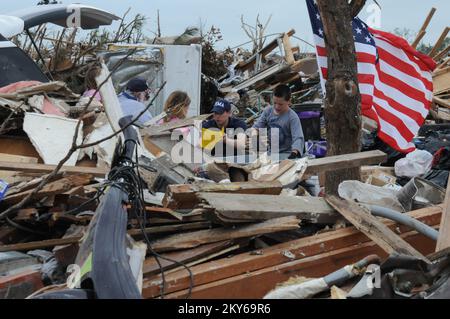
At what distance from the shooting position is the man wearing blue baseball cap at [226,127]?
603 cm

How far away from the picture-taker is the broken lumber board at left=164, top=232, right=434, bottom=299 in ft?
9.62

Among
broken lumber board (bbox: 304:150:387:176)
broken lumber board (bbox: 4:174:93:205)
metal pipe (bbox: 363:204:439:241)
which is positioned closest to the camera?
metal pipe (bbox: 363:204:439:241)

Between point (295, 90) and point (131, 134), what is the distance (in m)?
9.53

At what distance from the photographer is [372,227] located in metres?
3.37

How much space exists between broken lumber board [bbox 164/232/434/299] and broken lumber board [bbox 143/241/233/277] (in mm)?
190

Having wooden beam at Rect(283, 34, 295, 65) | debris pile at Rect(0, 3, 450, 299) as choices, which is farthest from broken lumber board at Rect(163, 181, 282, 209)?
wooden beam at Rect(283, 34, 295, 65)

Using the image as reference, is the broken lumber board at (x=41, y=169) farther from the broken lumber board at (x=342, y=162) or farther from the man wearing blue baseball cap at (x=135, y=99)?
the man wearing blue baseball cap at (x=135, y=99)

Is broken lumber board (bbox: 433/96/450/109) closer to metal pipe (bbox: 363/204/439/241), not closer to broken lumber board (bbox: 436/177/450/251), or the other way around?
metal pipe (bbox: 363/204/439/241)

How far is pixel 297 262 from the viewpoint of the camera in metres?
3.18

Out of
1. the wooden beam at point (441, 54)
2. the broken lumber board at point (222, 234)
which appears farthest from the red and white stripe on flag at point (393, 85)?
the wooden beam at point (441, 54)

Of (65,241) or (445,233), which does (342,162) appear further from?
(65,241)

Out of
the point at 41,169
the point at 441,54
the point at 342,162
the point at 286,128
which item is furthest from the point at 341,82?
the point at 441,54

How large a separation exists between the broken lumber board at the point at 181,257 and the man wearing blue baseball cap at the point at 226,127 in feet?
8.87
